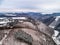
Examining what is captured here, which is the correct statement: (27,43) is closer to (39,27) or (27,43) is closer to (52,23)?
(39,27)

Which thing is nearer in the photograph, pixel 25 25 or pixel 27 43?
pixel 27 43

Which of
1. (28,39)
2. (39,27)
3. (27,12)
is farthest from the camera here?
(27,12)

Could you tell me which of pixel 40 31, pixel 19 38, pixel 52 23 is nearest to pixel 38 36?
pixel 40 31

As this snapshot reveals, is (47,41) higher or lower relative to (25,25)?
lower

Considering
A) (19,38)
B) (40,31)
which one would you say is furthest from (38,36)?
(19,38)

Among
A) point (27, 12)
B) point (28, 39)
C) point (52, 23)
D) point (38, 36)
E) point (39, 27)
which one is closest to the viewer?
point (28, 39)

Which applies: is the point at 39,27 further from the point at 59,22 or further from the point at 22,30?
the point at 59,22

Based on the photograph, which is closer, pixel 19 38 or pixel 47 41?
pixel 19 38

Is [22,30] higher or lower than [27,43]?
higher

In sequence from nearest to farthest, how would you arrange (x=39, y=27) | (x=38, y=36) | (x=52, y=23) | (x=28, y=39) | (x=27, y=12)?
1. (x=28, y=39)
2. (x=38, y=36)
3. (x=39, y=27)
4. (x=52, y=23)
5. (x=27, y=12)
